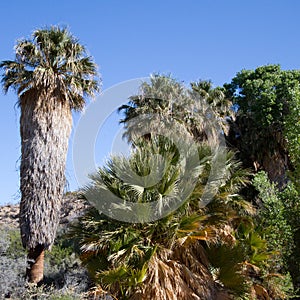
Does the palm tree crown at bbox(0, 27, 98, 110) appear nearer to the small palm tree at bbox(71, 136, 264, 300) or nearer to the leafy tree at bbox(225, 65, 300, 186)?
the small palm tree at bbox(71, 136, 264, 300)

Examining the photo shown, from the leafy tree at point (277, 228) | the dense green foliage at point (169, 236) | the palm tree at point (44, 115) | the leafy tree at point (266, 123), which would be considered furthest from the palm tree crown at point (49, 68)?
the leafy tree at point (266, 123)

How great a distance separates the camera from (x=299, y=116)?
47.8 feet

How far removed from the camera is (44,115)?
13.1m

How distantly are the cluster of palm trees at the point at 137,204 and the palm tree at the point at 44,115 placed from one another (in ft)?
0.10

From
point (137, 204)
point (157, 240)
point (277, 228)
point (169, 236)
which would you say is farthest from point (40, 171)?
point (277, 228)

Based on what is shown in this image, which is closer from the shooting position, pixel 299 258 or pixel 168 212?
pixel 168 212

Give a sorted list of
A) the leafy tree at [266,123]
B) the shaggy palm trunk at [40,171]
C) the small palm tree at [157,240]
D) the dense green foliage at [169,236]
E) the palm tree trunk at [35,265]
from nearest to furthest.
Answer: the small palm tree at [157,240] < the dense green foliage at [169,236] < the palm tree trunk at [35,265] < the shaggy palm trunk at [40,171] < the leafy tree at [266,123]

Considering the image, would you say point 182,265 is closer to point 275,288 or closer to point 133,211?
point 133,211

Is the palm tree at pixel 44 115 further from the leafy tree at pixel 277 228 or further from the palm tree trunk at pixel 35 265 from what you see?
Result: the leafy tree at pixel 277 228

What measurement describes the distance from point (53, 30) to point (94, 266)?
7.97 metres

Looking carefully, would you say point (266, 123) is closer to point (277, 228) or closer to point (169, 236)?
point (277, 228)

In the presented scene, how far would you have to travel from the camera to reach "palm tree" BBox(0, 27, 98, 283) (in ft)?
40.6

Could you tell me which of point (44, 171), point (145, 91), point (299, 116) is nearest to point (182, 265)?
point (44, 171)

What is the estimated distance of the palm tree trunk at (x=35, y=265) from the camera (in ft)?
39.1
